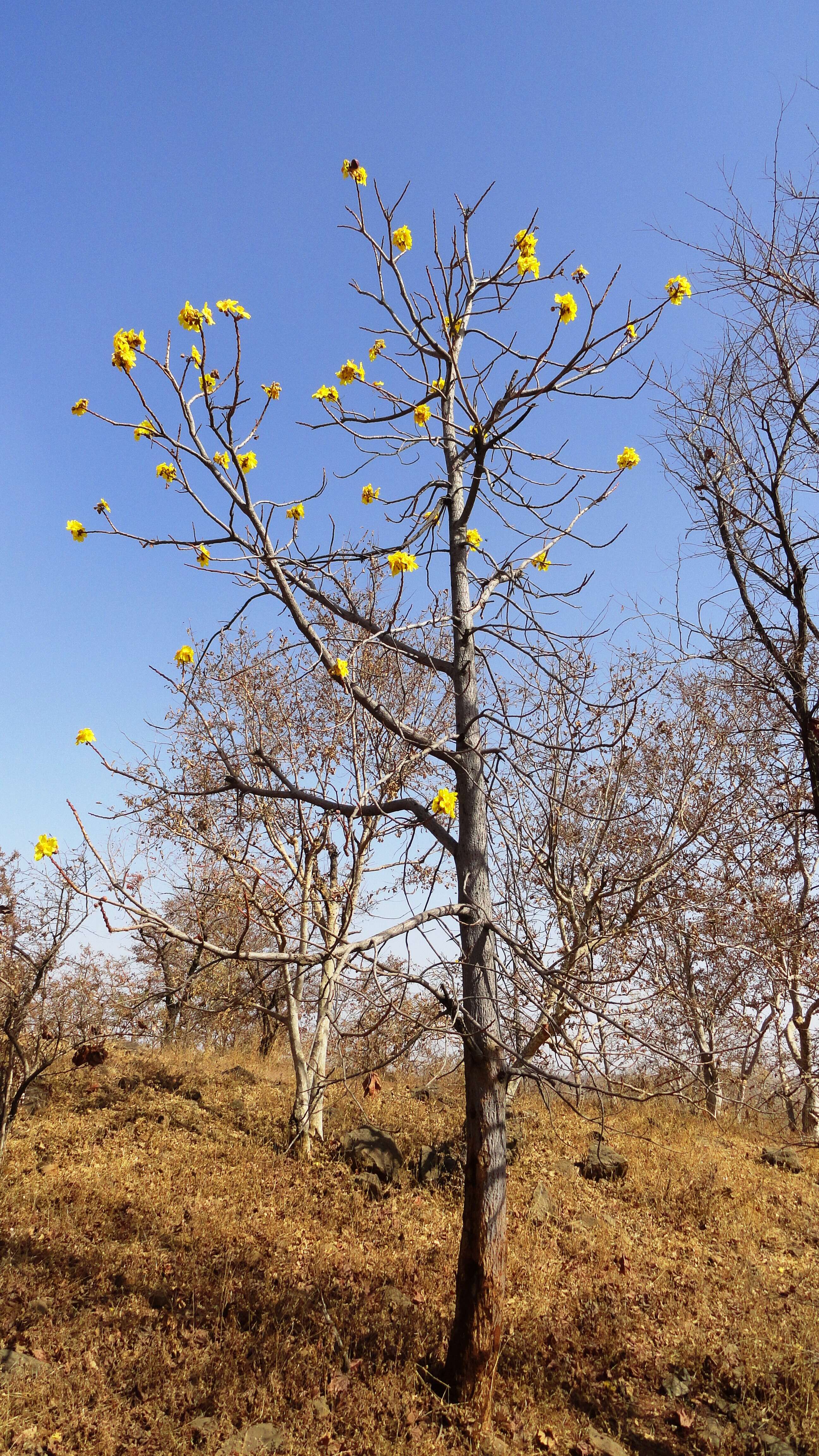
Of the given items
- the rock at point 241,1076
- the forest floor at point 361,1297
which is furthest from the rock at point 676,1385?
the rock at point 241,1076

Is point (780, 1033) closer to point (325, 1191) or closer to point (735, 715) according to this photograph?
point (735, 715)

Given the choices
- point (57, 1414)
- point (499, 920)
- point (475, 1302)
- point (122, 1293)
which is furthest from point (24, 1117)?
point (499, 920)

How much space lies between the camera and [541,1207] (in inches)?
346

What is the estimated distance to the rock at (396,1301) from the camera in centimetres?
619

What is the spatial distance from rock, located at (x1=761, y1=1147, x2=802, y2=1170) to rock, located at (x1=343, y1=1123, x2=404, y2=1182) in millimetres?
6017

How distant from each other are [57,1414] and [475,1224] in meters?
2.96

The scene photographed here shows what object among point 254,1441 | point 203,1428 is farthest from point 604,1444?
point 203,1428

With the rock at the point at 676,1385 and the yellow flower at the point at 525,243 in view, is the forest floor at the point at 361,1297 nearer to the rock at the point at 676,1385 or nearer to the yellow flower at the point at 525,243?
the rock at the point at 676,1385

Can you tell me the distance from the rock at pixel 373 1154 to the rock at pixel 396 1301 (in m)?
2.97

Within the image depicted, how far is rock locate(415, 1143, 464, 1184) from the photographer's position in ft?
31.5

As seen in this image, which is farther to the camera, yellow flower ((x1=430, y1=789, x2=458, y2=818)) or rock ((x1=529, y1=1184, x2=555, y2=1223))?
rock ((x1=529, y1=1184, x2=555, y2=1223))

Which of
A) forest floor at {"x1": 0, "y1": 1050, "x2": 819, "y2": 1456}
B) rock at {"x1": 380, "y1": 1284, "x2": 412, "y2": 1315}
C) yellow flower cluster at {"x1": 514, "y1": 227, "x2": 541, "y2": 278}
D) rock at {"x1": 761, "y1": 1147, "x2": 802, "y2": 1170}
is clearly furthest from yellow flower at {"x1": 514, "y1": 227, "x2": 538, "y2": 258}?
rock at {"x1": 761, "y1": 1147, "x2": 802, "y2": 1170}

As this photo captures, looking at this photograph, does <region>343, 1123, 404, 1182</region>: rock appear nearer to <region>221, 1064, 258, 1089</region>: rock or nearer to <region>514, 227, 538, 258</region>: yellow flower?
<region>221, 1064, 258, 1089</region>: rock

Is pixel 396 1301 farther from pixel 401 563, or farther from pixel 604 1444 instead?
pixel 401 563
